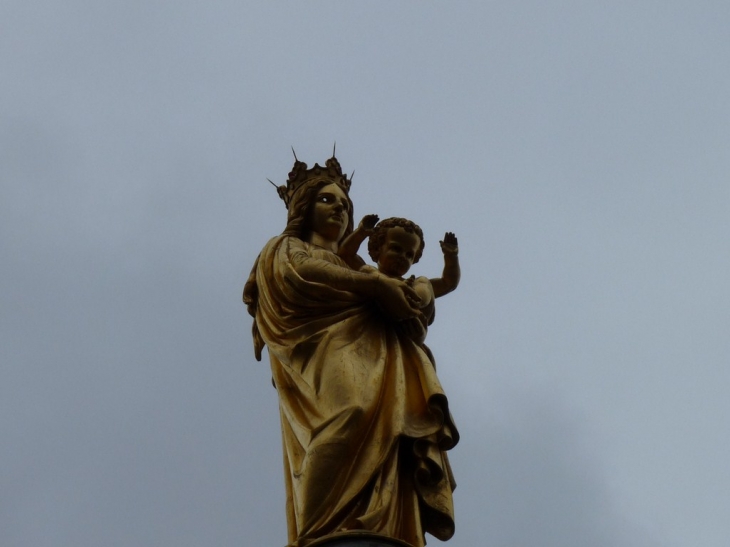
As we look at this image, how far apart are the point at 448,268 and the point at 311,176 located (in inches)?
68.9

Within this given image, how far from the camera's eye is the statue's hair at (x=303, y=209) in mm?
15000

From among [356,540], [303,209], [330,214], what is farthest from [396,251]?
[356,540]

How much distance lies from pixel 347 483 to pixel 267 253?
2.92 metres

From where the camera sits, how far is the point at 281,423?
44.3 feet

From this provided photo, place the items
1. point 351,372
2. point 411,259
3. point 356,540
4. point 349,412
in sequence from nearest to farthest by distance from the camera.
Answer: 1. point 356,540
2. point 349,412
3. point 351,372
4. point 411,259

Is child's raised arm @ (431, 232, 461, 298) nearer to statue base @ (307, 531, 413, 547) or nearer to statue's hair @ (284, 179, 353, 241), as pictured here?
statue's hair @ (284, 179, 353, 241)

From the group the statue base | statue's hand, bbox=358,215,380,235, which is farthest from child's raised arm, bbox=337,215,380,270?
the statue base

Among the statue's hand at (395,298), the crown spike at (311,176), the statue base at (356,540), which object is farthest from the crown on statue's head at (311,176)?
the statue base at (356,540)

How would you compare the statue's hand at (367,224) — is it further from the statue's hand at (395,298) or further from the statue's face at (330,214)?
the statue's hand at (395,298)

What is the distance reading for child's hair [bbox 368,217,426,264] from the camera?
1423 centimetres

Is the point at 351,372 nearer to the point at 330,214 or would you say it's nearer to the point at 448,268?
the point at 448,268

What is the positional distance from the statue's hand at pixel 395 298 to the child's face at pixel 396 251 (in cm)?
38

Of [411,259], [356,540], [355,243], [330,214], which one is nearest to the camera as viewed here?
[356,540]

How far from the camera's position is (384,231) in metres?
14.3
